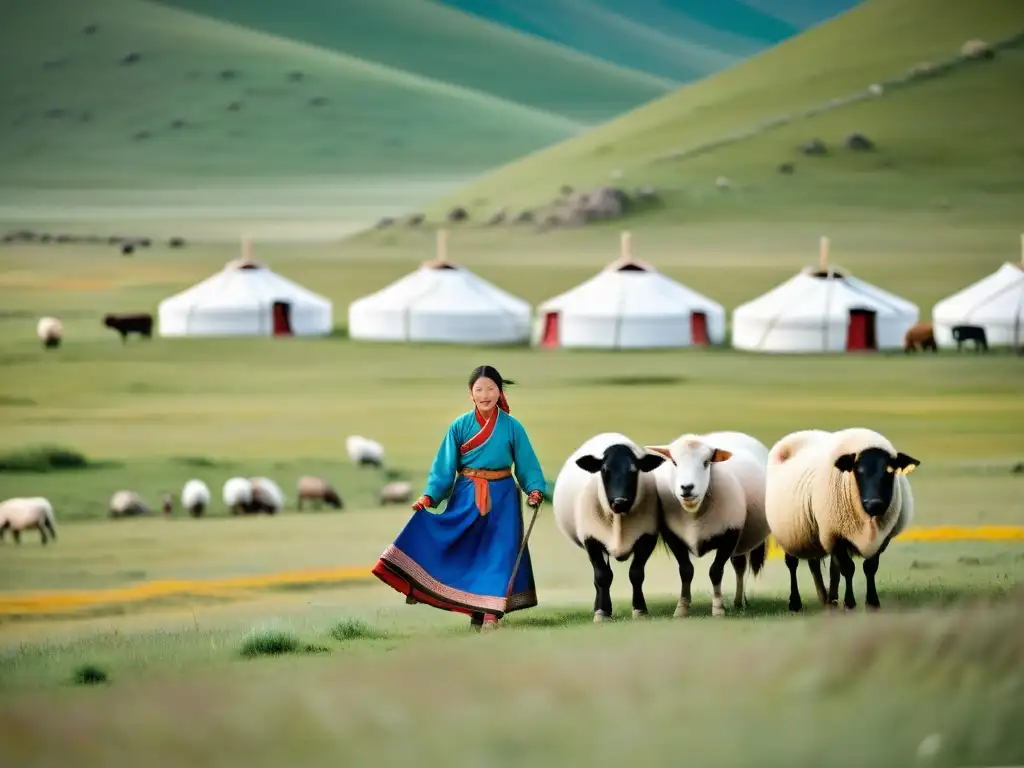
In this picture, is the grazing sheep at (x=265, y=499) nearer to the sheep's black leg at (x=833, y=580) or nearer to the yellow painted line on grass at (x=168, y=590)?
the yellow painted line on grass at (x=168, y=590)

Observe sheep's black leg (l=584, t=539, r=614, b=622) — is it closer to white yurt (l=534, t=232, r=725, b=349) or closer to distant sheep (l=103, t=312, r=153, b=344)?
white yurt (l=534, t=232, r=725, b=349)

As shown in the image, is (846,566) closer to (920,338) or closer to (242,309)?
(920,338)

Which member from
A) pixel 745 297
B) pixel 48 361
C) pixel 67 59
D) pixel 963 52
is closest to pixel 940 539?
pixel 48 361

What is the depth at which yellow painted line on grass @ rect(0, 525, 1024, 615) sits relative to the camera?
11414 mm

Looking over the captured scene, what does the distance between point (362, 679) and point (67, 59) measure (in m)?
90.9

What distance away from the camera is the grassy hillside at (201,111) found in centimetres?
8806

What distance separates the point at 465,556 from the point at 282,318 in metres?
26.2

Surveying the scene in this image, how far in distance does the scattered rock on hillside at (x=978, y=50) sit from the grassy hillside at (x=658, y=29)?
78.9 meters

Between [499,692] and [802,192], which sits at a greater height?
[802,192]

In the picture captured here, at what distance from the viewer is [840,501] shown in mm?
7449

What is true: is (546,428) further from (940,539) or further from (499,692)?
(499,692)

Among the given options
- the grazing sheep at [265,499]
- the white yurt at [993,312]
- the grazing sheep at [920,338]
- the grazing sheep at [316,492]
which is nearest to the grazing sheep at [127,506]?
the grazing sheep at [265,499]

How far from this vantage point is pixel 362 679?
5.72m

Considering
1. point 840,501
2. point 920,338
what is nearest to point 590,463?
point 840,501
